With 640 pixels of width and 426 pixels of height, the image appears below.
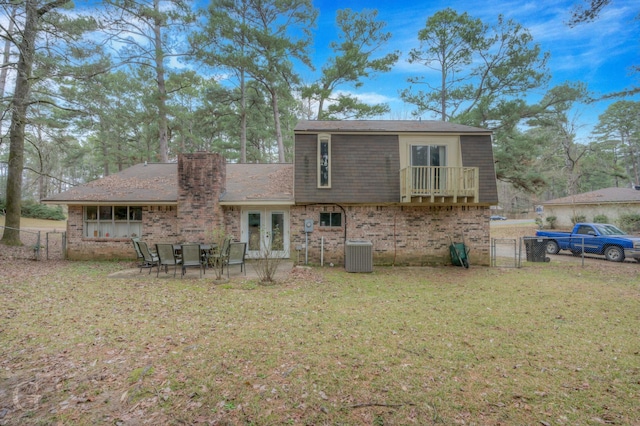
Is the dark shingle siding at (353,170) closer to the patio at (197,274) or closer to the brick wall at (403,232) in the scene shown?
the brick wall at (403,232)

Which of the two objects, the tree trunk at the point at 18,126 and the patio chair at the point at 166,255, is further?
the tree trunk at the point at 18,126

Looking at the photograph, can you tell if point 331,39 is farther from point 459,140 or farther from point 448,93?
point 459,140

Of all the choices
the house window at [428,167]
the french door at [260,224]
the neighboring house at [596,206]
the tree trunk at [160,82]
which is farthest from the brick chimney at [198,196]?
the neighboring house at [596,206]

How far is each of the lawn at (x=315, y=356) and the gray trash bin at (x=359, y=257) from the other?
2.55 m

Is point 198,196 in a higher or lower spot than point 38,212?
lower

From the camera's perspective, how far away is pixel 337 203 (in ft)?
35.7

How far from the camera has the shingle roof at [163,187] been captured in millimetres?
11055

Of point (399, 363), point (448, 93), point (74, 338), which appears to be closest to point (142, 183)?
point (74, 338)

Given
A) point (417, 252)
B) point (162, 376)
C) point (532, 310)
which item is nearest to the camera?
point (162, 376)

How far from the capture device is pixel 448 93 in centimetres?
1912

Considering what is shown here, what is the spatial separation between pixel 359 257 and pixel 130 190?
30.3 ft

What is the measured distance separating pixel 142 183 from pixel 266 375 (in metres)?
11.6

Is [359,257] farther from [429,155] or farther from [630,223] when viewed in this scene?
[630,223]

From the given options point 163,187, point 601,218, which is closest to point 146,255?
point 163,187
